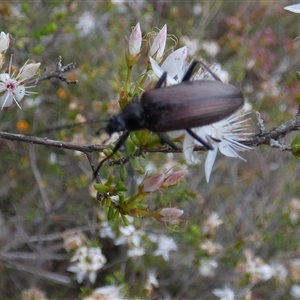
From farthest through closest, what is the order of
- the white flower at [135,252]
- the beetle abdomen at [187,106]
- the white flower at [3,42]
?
the white flower at [135,252]
the white flower at [3,42]
the beetle abdomen at [187,106]

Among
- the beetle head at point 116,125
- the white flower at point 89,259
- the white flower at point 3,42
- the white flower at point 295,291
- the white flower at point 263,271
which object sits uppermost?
the white flower at point 3,42

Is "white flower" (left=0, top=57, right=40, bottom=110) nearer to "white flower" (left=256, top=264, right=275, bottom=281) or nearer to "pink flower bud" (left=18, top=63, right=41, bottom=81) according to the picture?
"pink flower bud" (left=18, top=63, right=41, bottom=81)

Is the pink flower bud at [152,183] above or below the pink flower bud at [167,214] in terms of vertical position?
above

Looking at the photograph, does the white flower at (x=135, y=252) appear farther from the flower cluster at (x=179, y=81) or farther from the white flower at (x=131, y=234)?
the flower cluster at (x=179, y=81)

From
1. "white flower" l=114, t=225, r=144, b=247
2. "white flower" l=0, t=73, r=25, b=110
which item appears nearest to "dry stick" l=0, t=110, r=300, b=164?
"white flower" l=0, t=73, r=25, b=110

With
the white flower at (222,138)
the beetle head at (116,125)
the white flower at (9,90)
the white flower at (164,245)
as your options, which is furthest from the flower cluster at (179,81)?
the white flower at (164,245)

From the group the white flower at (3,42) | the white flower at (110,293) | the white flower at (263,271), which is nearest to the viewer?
the white flower at (3,42)

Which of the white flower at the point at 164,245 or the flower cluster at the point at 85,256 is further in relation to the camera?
the white flower at the point at 164,245

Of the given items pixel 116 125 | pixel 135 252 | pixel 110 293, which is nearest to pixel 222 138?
pixel 116 125
